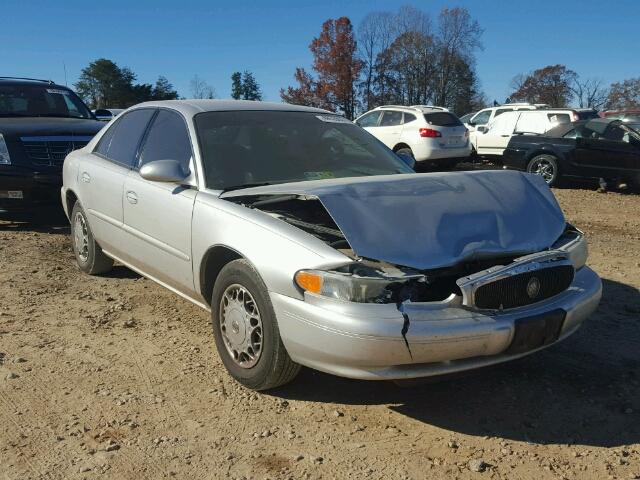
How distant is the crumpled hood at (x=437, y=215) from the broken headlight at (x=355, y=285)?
0.11 meters

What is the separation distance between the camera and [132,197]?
4336 mm

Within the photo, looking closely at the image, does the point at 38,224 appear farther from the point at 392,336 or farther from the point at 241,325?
the point at 392,336

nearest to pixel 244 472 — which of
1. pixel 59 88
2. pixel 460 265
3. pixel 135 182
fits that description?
pixel 460 265

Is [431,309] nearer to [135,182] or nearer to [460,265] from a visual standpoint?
[460,265]

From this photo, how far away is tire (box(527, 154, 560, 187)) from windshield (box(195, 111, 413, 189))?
8.26m

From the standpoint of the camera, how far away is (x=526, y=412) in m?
3.09

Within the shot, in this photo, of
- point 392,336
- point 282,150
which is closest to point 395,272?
point 392,336

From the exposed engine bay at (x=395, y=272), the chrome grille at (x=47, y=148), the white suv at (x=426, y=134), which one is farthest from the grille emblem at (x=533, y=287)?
the white suv at (x=426, y=134)

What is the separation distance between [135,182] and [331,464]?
8.48ft

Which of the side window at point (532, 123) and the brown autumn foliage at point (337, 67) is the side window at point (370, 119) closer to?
the side window at point (532, 123)

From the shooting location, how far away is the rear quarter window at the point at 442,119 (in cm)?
1395

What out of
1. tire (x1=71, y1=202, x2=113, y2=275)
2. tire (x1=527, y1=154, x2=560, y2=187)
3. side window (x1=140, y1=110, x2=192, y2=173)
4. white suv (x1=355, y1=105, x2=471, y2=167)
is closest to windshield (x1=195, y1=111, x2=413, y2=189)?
side window (x1=140, y1=110, x2=192, y2=173)

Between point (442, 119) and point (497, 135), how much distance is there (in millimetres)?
1784

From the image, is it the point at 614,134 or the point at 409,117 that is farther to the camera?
the point at 409,117
